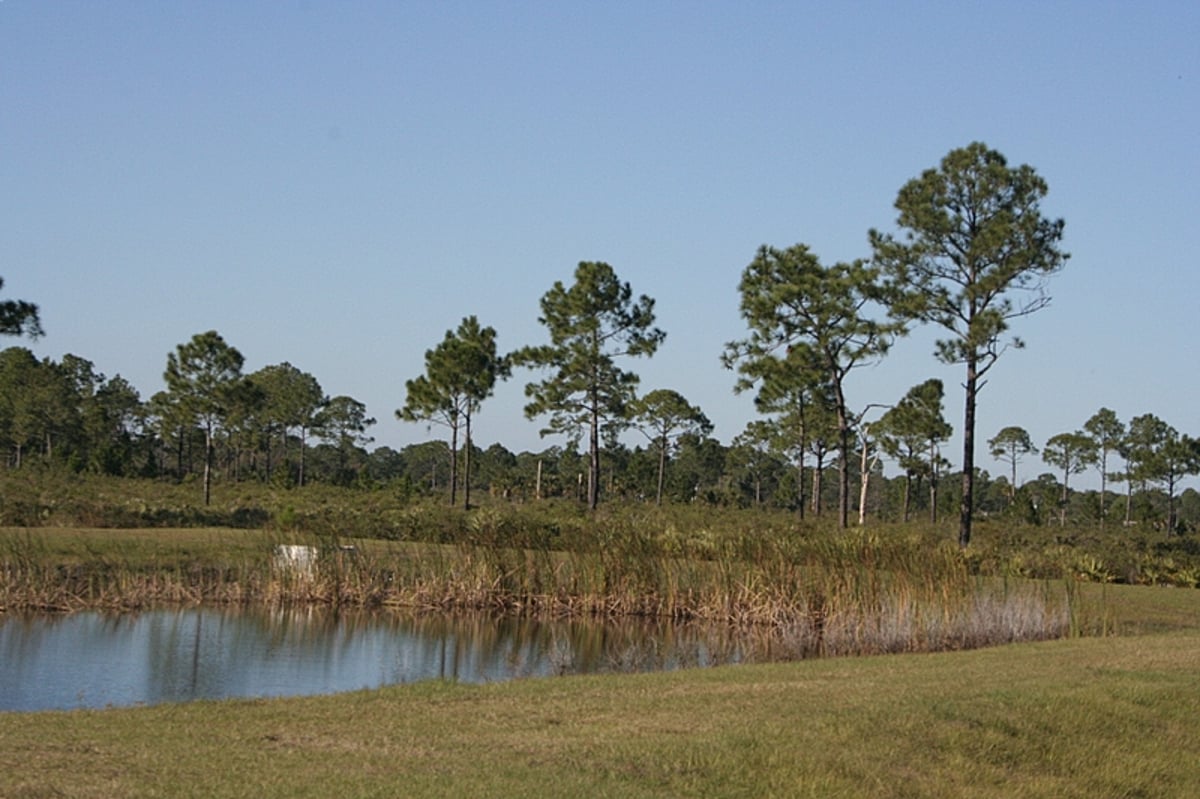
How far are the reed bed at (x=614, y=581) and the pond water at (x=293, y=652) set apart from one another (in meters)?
0.56

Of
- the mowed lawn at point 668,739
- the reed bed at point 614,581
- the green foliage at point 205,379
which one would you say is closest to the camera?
the mowed lawn at point 668,739

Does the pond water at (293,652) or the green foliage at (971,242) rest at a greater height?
the green foliage at (971,242)

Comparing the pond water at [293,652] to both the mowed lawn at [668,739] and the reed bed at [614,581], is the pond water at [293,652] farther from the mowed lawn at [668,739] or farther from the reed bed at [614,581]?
the mowed lawn at [668,739]

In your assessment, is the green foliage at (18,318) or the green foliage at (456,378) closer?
the green foliage at (18,318)

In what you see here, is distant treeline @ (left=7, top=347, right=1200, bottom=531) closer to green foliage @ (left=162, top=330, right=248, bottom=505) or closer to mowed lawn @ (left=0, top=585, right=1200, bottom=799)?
green foliage @ (left=162, top=330, right=248, bottom=505)

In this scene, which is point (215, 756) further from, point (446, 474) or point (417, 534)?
point (446, 474)

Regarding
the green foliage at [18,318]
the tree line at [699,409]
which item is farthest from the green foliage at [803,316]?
the green foliage at [18,318]

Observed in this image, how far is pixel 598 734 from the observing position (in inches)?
345

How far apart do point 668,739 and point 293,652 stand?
8529 mm

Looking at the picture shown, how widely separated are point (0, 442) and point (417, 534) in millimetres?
42317

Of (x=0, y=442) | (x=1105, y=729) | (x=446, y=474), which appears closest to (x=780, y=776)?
(x=1105, y=729)

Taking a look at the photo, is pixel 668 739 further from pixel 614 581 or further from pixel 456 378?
pixel 456 378

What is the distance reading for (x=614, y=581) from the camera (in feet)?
64.9

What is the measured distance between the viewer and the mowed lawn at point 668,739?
7.28 m
